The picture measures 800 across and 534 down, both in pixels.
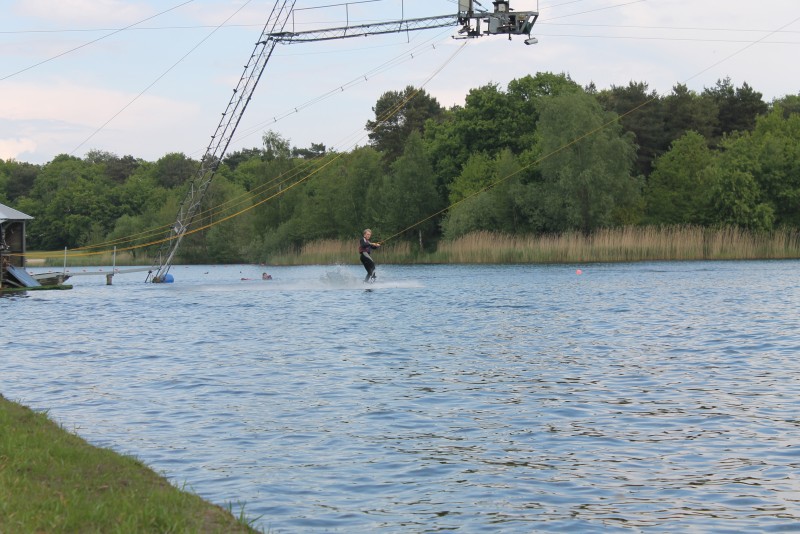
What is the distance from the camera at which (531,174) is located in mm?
105312

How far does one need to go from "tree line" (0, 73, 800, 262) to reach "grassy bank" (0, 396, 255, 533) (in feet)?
203

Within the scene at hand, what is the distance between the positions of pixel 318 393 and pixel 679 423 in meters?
6.00

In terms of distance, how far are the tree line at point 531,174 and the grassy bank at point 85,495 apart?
61.9 m

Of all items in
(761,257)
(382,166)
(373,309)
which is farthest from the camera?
(382,166)

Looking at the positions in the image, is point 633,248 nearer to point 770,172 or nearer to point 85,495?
point 770,172

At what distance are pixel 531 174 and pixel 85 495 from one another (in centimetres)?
9902

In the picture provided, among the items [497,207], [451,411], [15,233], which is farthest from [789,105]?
[451,411]

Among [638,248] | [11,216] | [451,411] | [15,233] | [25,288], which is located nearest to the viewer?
[451,411]

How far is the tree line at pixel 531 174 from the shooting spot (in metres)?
93.9

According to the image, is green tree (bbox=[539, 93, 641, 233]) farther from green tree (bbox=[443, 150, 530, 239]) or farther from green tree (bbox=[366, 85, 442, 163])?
green tree (bbox=[366, 85, 442, 163])

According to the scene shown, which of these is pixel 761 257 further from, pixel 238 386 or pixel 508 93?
pixel 238 386

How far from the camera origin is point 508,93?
115062mm

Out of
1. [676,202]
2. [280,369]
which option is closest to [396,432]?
[280,369]

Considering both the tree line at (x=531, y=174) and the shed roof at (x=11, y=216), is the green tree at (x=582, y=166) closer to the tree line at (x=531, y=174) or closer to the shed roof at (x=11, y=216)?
the tree line at (x=531, y=174)
